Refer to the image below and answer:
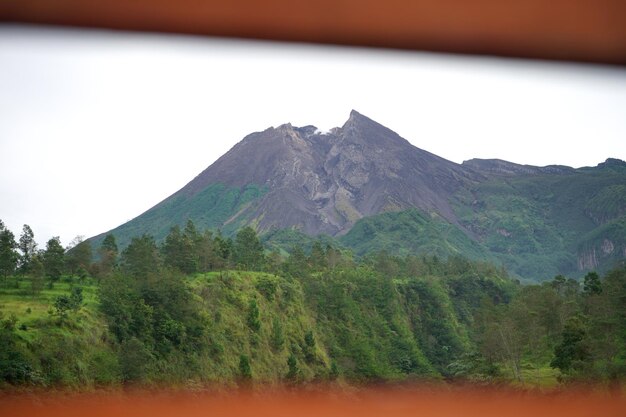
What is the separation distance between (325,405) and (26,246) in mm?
1693

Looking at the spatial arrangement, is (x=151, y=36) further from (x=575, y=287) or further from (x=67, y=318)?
(x=67, y=318)

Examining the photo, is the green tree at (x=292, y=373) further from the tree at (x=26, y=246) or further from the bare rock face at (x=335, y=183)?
the bare rock face at (x=335, y=183)

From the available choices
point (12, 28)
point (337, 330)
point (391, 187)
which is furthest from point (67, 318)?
point (391, 187)

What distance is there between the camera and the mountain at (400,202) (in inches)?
107

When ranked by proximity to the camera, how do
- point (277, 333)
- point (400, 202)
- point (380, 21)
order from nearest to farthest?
point (380, 21), point (277, 333), point (400, 202)

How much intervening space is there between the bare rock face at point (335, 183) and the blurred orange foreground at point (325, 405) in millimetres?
5236

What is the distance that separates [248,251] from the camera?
29.3 feet

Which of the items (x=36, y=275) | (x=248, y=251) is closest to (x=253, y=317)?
(x=248, y=251)

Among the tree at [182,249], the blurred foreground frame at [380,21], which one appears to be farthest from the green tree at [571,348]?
the tree at [182,249]

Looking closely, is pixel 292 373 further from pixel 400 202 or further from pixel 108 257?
pixel 400 202

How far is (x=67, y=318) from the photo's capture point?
14.6ft

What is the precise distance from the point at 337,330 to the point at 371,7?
4.54 meters

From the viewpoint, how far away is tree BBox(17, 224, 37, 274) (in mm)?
1687

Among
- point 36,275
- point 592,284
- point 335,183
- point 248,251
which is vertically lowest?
point 592,284
